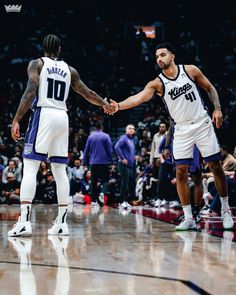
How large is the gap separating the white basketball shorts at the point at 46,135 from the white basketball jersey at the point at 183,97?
1.01 m

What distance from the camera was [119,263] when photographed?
338 centimetres

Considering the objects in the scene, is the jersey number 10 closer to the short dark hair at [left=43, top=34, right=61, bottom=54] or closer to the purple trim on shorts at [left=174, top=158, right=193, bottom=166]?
the short dark hair at [left=43, top=34, right=61, bottom=54]

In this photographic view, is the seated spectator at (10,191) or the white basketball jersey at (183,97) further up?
the white basketball jersey at (183,97)

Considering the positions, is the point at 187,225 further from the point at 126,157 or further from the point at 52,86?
the point at 126,157

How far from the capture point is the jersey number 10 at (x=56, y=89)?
16.3ft

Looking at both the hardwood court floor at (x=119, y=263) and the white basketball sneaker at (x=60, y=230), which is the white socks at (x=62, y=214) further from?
the hardwood court floor at (x=119, y=263)

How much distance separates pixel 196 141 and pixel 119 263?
230 centimetres

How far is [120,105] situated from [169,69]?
0.59m

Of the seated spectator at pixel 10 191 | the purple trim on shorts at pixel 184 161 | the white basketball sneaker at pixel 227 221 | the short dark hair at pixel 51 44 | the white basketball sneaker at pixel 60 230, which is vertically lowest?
the white basketball sneaker at pixel 60 230

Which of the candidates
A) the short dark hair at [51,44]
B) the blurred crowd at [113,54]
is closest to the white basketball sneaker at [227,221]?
the short dark hair at [51,44]

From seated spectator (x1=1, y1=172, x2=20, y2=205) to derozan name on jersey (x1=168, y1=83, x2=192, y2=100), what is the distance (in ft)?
23.6

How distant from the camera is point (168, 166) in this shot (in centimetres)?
1037

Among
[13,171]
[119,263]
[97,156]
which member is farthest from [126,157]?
[119,263]

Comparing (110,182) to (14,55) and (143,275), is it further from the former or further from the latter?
(143,275)
